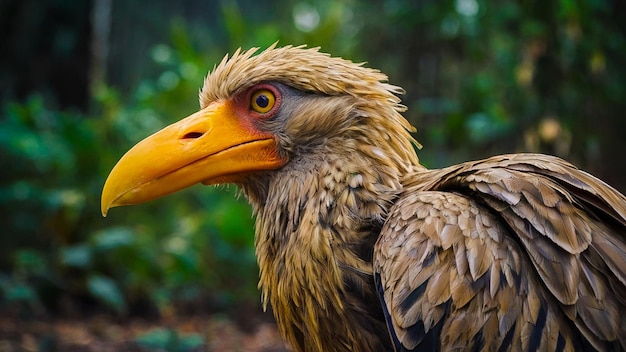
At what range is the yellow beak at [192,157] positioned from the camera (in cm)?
294

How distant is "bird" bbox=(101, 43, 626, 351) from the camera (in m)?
2.45

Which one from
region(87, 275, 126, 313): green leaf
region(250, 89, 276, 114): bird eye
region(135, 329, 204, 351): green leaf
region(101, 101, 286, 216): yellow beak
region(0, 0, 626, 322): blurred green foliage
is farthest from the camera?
region(87, 275, 126, 313): green leaf

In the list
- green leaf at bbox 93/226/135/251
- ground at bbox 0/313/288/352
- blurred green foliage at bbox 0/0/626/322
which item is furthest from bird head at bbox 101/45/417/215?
green leaf at bbox 93/226/135/251

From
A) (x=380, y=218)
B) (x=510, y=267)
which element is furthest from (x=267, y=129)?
(x=510, y=267)

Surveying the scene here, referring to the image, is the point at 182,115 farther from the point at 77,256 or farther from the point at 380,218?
the point at 380,218

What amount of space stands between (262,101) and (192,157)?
0.41 meters

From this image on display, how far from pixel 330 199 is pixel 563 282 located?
37.0 inches

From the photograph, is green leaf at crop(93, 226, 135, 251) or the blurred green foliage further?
green leaf at crop(93, 226, 135, 251)

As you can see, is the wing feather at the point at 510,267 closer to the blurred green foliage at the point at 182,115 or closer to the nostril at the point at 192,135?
the nostril at the point at 192,135

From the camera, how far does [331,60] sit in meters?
3.17

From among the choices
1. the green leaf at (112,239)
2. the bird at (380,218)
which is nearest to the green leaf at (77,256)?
the green leaf at (112,239)

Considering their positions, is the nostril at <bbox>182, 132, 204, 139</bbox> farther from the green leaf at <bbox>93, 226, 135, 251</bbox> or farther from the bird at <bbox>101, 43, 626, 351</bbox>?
the green leaf at <bbox>93, 226, 135, 251</bbox>

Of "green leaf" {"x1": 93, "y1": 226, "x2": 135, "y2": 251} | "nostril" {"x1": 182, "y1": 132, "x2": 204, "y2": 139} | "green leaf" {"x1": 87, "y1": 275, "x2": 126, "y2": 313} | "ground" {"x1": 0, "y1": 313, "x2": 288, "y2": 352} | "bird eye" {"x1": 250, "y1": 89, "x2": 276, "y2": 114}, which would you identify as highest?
"bird eye" {"x1": 250, "y1": 89, "x2": 276, "y2": 114}

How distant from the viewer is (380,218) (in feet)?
9.36
